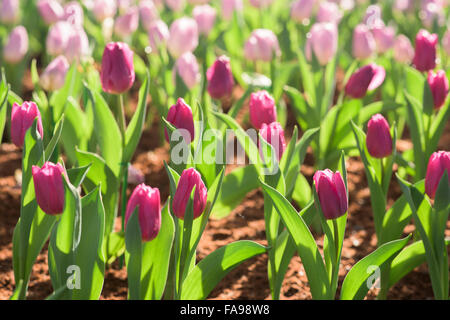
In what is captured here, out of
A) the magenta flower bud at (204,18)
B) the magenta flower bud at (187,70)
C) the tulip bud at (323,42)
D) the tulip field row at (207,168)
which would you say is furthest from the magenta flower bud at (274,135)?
the magenta flower bud at (204,18)

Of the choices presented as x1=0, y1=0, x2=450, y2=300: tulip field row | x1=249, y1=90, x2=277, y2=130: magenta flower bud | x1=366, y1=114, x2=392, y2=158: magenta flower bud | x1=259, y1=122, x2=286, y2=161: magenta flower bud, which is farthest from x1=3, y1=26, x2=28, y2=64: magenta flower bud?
x1=366, y1=114, x2=392, y2=158: magenta flower bud

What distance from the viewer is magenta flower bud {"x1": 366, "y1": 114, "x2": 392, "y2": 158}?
1.67 meters

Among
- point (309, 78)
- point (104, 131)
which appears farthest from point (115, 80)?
point (309, 78)

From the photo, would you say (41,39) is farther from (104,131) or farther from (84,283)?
(84,283)

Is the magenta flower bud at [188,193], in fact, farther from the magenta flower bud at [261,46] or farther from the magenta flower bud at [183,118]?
the magenta flower bud at [261,46]

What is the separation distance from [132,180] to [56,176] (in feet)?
3.49

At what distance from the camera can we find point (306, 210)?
160cm

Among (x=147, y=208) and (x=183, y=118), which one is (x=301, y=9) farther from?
(x=147, y=208)

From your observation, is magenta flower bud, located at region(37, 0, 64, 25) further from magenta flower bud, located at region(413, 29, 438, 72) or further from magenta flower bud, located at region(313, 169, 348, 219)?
magenta flower bud, located at region(313, 169, 348, 219)

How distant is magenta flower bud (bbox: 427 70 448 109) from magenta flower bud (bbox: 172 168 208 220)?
87 cm

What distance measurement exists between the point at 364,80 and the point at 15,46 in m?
1.47

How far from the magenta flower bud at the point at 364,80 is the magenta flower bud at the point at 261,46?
65cm

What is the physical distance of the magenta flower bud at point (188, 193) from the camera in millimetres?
1374

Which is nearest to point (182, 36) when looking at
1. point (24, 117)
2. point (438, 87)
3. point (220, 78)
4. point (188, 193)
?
point (220, 78)
